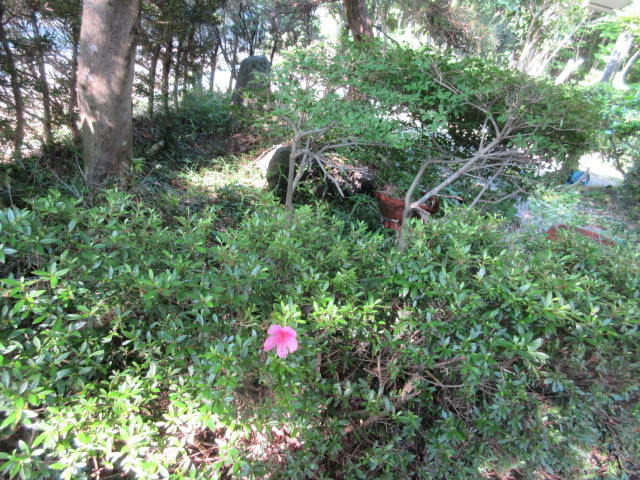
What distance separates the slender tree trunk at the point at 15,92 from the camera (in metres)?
3.43

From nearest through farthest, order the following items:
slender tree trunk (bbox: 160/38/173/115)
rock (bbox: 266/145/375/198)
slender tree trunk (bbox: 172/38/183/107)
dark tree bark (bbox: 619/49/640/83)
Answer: rock (bbox: 266/145/375/198)
slender tree trunk (bbox: 160/38/173/115)
slender tree trunk (bbox: 172/38/183/107)
dark tree bark (bbox: 619/49/640/83)

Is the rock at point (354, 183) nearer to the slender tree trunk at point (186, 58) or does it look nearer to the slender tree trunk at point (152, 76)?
the slender tree trunk at point (152, 76)

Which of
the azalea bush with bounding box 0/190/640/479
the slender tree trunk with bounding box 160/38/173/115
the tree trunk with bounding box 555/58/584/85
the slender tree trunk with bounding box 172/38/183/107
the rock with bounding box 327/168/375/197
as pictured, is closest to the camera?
the azalea bush with bounding box 0/190/640/479

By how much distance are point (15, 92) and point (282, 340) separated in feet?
13.7

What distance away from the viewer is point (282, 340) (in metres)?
1.14

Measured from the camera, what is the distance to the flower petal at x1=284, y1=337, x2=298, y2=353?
3.69 feet

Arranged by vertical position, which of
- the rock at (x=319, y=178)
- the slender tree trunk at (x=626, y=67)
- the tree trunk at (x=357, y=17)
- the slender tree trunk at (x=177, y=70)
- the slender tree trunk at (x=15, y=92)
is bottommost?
the rock at (x=319, y=178)

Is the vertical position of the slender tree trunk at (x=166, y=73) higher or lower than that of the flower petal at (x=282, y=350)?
higher

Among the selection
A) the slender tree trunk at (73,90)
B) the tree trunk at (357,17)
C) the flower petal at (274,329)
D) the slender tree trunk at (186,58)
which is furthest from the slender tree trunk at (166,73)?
the flower petal at (274,329)

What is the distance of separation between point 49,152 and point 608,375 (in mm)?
4892

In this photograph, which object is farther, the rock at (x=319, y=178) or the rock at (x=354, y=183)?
the rock at (x=354, y=183)

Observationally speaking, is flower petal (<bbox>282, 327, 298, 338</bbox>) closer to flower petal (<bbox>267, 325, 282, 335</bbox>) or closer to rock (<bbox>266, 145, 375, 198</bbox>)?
flower petal (<bbox>267, 325, 282, 335</bbox>)

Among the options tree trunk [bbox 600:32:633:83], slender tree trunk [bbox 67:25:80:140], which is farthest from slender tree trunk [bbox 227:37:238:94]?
tree trunk [bbox 600:32:633:83]

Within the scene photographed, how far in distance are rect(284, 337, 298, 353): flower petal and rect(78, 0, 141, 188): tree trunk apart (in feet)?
10.0
